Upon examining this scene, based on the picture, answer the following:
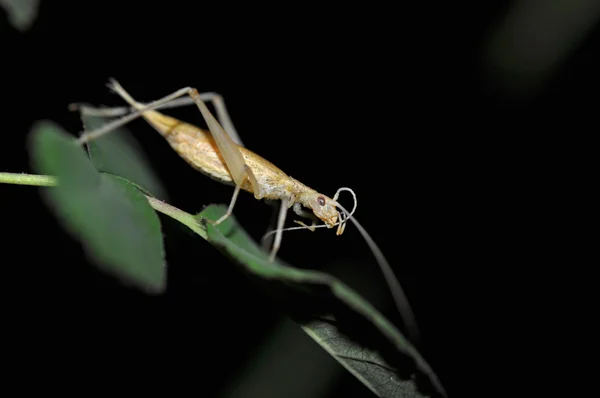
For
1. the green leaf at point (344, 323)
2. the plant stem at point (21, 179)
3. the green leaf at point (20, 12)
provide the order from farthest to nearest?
the green leaf at point (20, 12) → the plant stem at point (21, 179) → the green leaf at point (344, 323)

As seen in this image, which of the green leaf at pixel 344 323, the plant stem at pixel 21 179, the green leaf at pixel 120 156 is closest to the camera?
the green leaf at pixel 344 323

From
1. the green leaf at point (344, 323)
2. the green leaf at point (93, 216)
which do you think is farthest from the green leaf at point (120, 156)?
the green leaf at point (93, 216)

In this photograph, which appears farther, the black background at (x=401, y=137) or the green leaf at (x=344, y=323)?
the black background at (x=401, y=137)

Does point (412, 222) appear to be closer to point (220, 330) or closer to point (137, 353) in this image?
point (220, 330)

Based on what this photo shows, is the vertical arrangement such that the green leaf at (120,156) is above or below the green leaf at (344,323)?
below

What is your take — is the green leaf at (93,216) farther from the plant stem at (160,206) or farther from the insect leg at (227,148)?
the insect leg at (227,148)

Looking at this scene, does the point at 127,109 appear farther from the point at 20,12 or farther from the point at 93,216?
the point at 93,216
